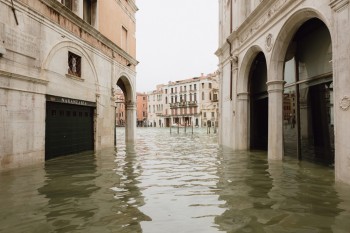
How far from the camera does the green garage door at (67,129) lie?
9.82 meters

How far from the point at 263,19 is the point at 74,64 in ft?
25.6

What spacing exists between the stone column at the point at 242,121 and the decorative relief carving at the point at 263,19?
2.62m

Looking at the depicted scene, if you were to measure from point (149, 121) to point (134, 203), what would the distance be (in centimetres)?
8058

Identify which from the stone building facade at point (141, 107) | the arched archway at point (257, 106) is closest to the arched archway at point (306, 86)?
the arched archway at point (257, 106)

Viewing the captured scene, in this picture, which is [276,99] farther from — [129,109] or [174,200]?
[129,109]

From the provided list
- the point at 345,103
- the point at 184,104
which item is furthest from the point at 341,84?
the point at 184,104

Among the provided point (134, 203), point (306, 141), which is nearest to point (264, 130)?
point (306, 141)

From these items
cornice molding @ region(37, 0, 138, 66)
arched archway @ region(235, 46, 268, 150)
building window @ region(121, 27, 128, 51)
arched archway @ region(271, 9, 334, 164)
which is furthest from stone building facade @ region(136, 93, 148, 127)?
arched archway @ region(271, 9, 334, 164)

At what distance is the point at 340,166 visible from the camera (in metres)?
5.92

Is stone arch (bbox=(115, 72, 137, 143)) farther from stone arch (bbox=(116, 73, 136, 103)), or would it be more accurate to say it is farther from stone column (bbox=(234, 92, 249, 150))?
stone column (bbox=(234, 92, 249, 150))

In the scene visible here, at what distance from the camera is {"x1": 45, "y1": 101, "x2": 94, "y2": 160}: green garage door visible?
387 inches

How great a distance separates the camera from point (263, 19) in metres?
9.91

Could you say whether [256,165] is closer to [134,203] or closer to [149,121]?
[134,203]

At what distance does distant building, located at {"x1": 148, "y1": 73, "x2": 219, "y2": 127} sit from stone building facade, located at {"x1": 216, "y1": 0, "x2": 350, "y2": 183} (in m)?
47.9
